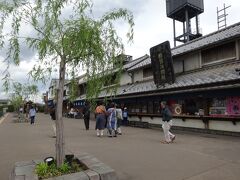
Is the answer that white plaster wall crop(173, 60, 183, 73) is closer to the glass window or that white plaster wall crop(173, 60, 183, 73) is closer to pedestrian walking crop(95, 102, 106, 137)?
the glass window

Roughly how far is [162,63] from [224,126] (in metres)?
6.44

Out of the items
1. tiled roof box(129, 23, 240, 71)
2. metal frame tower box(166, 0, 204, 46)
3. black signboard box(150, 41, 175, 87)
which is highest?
metal frame tower box(166, 0, 204, 46)

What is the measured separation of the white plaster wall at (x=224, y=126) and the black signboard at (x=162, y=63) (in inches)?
169

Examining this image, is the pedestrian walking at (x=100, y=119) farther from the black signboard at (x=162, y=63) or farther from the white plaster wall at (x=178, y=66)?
the white plaster wall at (x=178, y=66)

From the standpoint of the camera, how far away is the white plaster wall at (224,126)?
1381cm

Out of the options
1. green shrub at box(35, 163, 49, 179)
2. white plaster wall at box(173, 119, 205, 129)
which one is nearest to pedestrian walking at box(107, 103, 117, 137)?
white plaster wall at box(173, 119, 205, 129)

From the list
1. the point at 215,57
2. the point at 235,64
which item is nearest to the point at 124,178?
the point at 235,64

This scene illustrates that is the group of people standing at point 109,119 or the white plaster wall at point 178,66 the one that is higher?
the white plaster wall at point 178,66

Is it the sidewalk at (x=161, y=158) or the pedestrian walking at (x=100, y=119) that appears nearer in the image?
the sidewalk at (x=161, y=158)

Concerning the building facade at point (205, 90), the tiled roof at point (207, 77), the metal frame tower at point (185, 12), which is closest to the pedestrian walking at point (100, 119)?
the building facade at point (205, 90)

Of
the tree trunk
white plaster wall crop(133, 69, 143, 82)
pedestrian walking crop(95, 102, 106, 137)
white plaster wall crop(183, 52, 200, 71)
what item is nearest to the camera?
the tree trunk

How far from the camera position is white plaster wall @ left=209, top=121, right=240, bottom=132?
45.3ft

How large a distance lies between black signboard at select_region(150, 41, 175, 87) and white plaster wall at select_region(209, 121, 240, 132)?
4285 millimetres

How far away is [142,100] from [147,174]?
15362 mm
